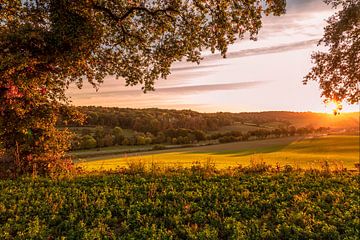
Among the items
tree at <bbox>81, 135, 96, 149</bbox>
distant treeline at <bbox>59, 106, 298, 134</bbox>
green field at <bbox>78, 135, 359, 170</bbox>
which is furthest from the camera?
distant treeline at <bbox>59, 106, 298, 134</bbox>

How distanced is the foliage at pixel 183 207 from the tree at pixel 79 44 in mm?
3586

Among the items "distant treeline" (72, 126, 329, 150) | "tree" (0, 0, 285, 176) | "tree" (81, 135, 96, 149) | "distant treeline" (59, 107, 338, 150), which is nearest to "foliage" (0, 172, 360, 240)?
"tree" (0, 0, 285, 176)

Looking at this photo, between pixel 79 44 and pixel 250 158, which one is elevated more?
pixel 79 44

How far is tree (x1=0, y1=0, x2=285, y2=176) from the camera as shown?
14.1 meters

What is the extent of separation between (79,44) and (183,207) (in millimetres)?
8451

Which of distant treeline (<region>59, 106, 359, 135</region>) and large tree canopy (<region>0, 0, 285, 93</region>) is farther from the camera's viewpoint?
distant treeline (<region>59, 106, 359, 135</region>)

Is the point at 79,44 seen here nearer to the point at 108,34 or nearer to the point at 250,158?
the point at 108,34

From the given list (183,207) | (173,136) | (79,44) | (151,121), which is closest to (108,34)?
(79,44)

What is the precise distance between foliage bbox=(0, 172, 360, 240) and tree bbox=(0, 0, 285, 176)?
11.8ft

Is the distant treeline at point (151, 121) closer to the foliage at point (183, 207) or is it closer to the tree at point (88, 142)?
the tree at point (88, 142)

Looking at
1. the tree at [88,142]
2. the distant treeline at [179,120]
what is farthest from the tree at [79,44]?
the distant treeline at [179,120]

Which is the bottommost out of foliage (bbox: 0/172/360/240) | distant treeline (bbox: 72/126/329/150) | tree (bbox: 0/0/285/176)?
distant treeline (bbox: 72/126/329/150)

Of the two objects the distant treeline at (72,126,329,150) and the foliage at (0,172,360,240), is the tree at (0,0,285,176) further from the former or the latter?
the distant treeline at (72,126,329,150)

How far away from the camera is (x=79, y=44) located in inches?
568
